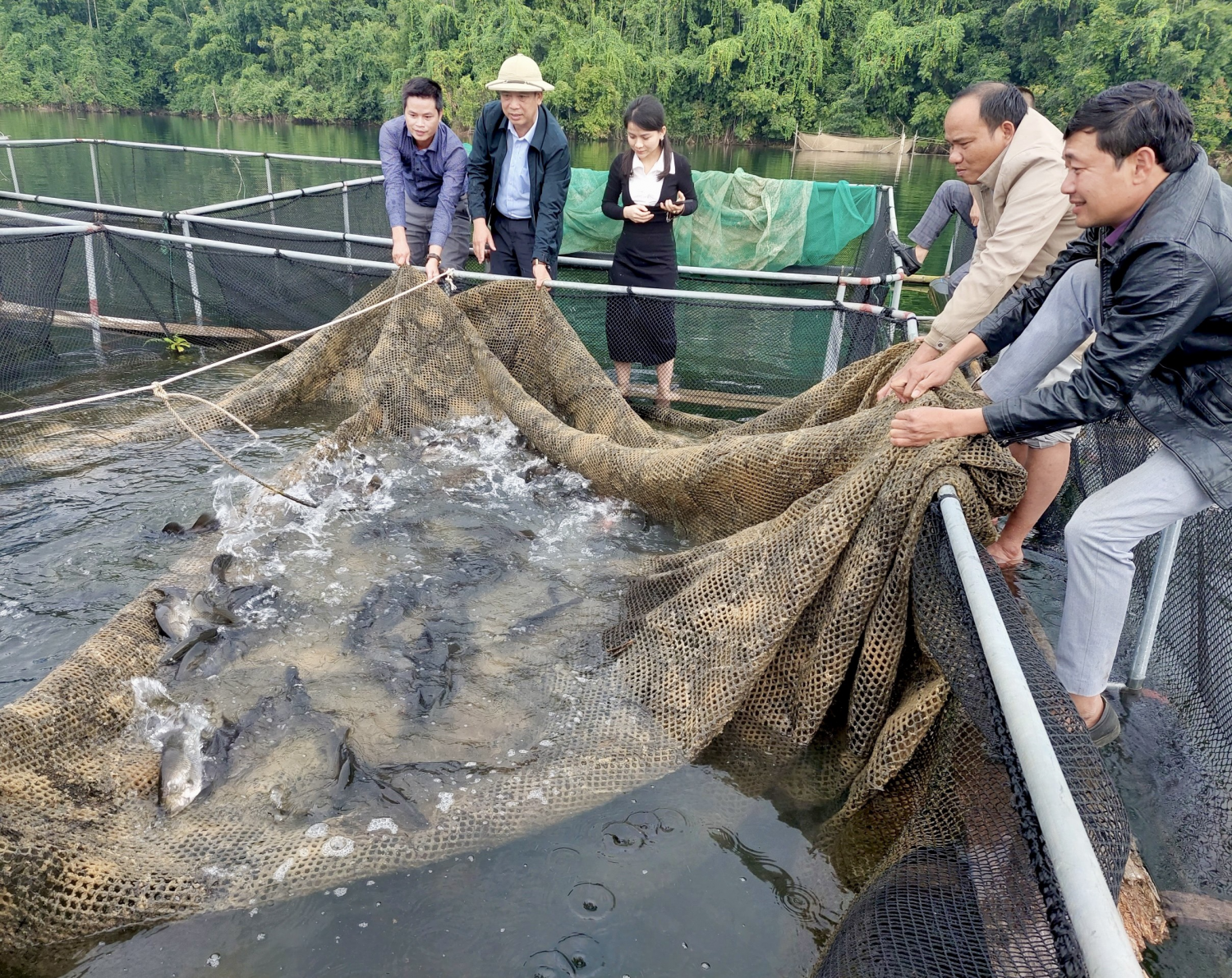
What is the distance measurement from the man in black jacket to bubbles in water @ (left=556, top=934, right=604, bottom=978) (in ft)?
6.49

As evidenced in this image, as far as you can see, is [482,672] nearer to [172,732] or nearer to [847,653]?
[172,732]

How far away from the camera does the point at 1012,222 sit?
396 cm

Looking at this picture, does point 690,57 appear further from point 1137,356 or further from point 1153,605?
point 1137,356

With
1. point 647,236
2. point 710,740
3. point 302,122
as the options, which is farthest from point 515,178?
point 302,122

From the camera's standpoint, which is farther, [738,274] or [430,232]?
[738,274]

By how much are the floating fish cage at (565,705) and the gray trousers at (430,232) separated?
54.6 inches

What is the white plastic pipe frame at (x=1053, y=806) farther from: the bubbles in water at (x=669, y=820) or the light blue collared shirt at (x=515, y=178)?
the light blue collared shirt at (x=515, y=178)

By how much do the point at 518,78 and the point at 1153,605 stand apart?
5.24 m

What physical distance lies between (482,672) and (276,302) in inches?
190

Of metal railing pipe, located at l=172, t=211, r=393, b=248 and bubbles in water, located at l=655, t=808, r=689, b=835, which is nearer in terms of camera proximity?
bubbles in water, located at l=655, t=808, r=689, b=835

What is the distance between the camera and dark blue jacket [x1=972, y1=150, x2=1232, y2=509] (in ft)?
8.12

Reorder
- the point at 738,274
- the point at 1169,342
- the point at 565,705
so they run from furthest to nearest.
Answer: the point at 738,274 → the point at 565,705 → the point at 1169,342

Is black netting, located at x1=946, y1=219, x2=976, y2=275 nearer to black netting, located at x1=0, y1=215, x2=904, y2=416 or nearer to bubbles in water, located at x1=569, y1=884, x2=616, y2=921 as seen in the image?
black netting, located at x1=0, y1=215, x2=904, y2=416

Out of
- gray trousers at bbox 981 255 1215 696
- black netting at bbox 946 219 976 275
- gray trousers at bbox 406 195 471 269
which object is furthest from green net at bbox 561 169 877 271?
gray trousers at bbox 981 255 1215 696
